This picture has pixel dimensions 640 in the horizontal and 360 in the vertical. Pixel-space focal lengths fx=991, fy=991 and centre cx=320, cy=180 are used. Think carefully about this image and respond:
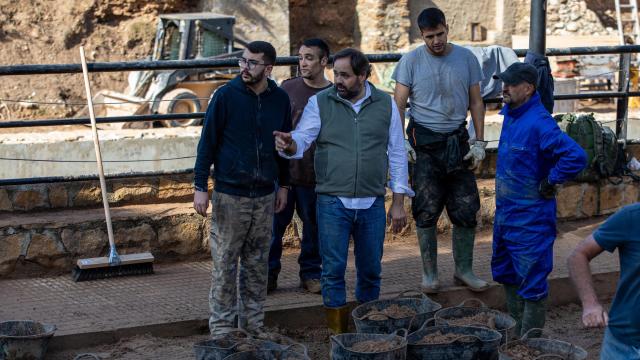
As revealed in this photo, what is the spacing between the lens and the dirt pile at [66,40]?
71.2 feet

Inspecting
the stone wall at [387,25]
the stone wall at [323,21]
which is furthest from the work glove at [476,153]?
the stone wall at [387,25]

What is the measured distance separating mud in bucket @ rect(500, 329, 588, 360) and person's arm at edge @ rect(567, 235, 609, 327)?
1220mm

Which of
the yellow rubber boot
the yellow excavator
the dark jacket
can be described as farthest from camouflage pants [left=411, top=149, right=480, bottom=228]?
the yellow excavator

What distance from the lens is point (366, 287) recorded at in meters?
6.24

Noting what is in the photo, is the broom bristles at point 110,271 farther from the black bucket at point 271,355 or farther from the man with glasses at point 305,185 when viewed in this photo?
the black bucket at point 271,355

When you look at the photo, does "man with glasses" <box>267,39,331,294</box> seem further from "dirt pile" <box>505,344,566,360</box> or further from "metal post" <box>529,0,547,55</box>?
"metal post" <box>529,0,547,55</box>

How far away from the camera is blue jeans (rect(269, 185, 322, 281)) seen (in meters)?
6.82

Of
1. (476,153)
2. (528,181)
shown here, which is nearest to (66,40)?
(476,153)

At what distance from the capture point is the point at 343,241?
604 centimetres

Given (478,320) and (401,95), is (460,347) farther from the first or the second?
(401,95)

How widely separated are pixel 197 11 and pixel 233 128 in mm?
19031

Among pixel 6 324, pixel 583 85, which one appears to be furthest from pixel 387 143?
pixel 583 85

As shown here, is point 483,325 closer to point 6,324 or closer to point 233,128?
point 233,128

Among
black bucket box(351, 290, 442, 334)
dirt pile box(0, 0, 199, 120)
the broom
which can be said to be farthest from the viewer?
dirt pile box(0, 0, 199, 120)
